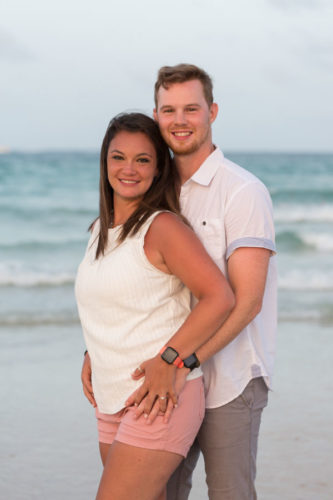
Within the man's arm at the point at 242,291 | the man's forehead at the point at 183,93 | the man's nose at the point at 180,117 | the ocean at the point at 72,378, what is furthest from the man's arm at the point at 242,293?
the ocean at the point at 72,378

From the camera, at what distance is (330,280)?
1073cm

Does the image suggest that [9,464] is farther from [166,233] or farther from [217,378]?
[166,233]

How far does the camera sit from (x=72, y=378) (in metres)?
5.94

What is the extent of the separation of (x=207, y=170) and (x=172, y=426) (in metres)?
0.94

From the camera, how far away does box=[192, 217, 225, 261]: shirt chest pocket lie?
9.04 feet

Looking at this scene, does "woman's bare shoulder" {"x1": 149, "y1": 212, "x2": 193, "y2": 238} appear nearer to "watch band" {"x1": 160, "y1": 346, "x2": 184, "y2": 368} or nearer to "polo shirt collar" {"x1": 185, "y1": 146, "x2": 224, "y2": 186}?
"polo shirt collar" {"x1": 185, "y1": 146, "x2": 224, "y2": 186}

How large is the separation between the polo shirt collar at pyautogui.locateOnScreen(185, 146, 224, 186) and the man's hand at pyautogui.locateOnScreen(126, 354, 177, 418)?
698 millimetres

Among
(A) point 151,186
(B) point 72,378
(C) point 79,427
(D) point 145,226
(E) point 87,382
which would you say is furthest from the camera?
(B) point 72,378

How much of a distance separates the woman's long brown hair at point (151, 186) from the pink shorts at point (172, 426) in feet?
1.90

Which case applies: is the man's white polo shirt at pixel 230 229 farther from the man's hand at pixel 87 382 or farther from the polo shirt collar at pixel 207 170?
the man's hand at pixel 87 382

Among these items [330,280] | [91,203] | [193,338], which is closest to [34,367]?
[193,338]

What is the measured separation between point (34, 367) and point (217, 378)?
368 centimetres

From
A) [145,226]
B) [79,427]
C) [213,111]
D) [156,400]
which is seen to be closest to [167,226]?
[145,226]

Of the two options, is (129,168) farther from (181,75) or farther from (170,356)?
(170,356)
